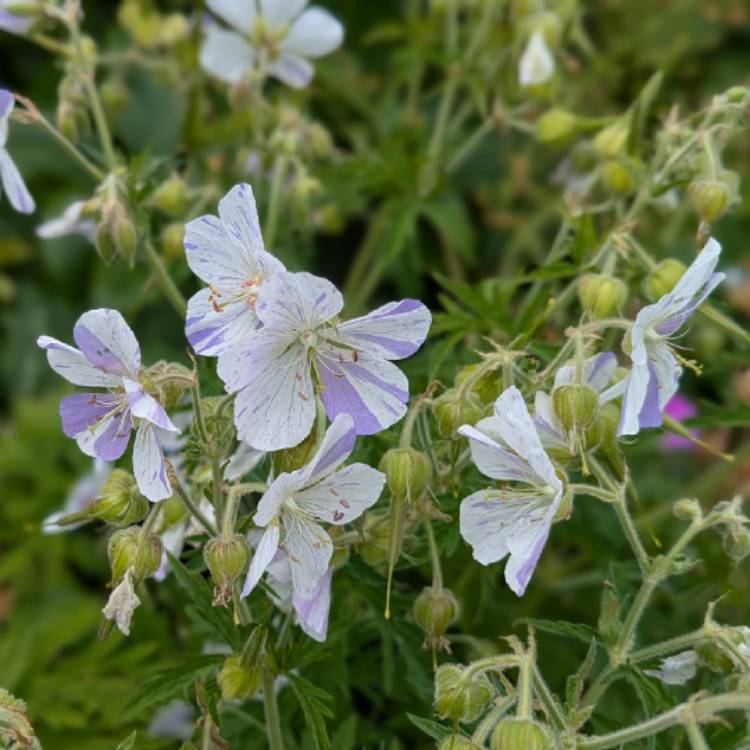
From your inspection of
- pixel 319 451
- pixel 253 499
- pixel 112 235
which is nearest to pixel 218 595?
pixel 319 451

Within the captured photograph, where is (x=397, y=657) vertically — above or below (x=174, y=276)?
below

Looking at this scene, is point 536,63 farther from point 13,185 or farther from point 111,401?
point 111,401

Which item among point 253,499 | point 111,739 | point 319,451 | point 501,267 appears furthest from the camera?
point 501,267

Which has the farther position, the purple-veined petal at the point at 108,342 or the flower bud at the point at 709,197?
the flower bud at the point at 709,197

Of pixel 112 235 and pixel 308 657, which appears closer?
pixel 308 657

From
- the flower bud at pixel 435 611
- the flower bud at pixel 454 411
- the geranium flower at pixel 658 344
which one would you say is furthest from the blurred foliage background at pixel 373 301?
the geranium flower at pixel 658 344

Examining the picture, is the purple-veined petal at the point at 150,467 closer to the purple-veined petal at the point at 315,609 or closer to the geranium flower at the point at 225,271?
the geranium flower at the point at 225,271

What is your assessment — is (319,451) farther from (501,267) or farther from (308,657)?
(501,267)
